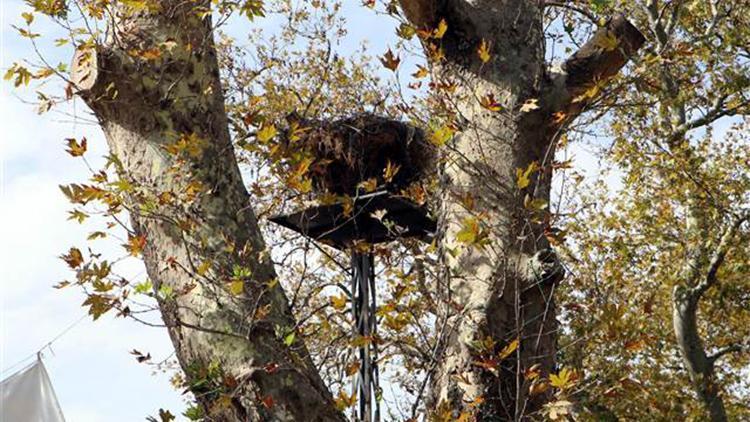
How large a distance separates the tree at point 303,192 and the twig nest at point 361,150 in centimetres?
30

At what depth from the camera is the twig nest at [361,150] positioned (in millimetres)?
4840

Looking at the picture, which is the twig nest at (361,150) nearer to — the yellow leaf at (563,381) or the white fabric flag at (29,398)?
the yellow leaf at (563,381)

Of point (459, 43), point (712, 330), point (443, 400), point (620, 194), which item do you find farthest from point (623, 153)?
point (443, 400)

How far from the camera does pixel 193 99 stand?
419cm

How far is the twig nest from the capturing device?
4840mm

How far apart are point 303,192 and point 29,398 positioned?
14.2ft

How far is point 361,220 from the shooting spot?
4.72 metres

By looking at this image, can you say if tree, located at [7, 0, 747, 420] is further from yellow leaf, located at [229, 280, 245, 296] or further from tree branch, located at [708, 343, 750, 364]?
tree branch, located at [708, 343, 750, 364]

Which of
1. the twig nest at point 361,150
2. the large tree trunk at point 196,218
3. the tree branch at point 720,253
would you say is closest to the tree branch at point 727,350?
the tree branch at point 720,253

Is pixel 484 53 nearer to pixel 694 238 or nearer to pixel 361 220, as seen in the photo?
pixel 361 220

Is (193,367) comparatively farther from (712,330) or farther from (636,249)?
(712,330)

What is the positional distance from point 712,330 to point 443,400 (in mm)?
10622

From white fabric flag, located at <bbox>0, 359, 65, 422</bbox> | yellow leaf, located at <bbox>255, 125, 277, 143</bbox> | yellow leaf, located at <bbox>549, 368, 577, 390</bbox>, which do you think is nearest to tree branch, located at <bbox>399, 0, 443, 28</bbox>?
yellow leaf, located at <bbox>255, 125, 277, 143</bbox>

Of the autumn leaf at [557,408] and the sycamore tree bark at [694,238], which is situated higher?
the sycamore tree bark at [694,238]
